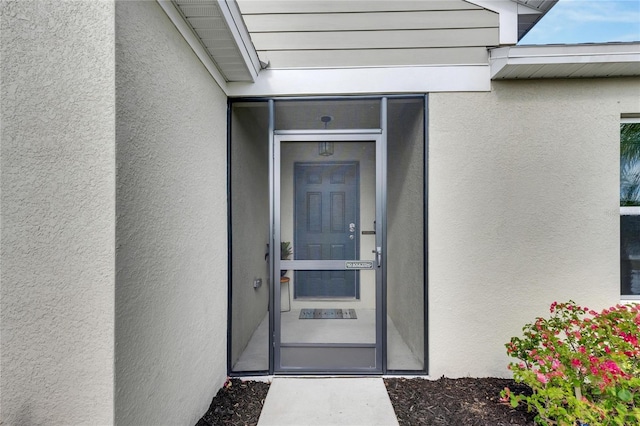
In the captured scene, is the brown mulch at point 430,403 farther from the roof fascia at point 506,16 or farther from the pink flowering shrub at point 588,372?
the roof fascia at point 506,16

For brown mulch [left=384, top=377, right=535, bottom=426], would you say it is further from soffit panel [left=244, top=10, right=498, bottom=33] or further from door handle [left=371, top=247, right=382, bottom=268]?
soffit panel [left=244, top=10, right=498, bottom=33]

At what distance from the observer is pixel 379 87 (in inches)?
93.5

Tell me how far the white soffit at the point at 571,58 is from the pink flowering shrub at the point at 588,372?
185 cm

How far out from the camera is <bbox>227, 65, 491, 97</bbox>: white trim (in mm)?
2357

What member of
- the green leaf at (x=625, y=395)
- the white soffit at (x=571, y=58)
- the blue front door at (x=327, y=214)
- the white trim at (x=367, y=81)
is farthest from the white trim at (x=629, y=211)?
the blue front door at (x=327, y=214)

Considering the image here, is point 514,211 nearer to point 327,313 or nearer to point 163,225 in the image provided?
point 327,313

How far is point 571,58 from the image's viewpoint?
7.03 feet

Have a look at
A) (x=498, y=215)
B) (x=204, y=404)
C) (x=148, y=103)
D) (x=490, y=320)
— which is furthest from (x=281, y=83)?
(x=490, y=320)

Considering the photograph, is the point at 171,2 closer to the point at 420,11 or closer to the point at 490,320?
the point at 420,11

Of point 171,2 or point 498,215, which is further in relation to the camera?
point 498,215

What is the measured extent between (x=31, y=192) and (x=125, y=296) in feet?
1.81

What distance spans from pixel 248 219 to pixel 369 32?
2.02 metres

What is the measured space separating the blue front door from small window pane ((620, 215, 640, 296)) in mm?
2379

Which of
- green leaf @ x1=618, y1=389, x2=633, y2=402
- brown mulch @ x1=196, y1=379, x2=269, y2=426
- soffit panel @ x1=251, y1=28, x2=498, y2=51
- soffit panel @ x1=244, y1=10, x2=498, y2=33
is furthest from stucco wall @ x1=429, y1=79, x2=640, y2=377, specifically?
brown mulch @ x1=196, y1=379, x2=269, y2=426
